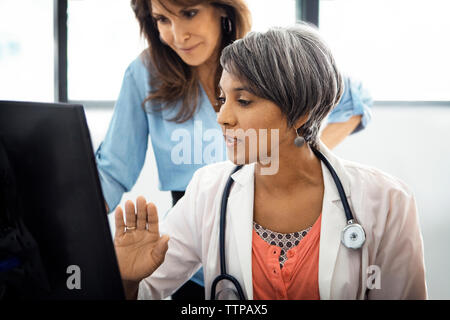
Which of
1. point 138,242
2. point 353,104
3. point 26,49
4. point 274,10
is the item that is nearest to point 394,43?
point 353,104

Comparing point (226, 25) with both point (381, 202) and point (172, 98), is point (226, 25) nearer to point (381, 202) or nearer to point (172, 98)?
point (172, 98)

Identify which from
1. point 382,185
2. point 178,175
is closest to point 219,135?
point 178,175

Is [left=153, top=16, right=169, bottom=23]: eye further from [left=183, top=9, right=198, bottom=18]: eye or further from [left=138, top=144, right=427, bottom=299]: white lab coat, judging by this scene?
[left=138, top=144, right=427, bottom=299]: white lab coat

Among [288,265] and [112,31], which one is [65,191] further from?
[112,31]

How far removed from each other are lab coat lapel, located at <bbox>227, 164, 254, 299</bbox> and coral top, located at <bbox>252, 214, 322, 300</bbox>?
0.02 m

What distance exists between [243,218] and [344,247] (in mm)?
189

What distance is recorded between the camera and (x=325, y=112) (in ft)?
2.58

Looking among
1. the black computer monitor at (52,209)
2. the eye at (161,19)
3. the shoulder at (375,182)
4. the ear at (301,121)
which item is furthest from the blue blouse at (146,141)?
the black computer monitor at (52,209)

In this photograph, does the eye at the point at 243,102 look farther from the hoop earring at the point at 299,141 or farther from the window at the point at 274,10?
the window at the point at 274,10

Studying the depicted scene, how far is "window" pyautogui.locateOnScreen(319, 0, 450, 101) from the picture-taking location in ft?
3.28

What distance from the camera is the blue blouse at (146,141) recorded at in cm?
94

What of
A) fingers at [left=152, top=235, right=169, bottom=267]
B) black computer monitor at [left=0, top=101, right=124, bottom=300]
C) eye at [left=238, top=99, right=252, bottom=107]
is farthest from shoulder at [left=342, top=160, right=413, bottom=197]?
black computer monitor at [left=0, top=101, right=124, bottom=300]

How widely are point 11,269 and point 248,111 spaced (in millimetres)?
447

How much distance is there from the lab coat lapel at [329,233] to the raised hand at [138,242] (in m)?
0.28
